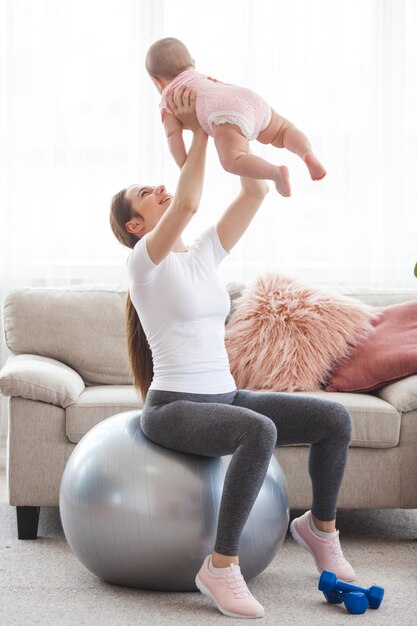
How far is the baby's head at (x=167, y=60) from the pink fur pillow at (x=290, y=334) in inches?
48.0

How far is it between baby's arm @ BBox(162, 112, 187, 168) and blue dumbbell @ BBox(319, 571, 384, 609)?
1.13 meters

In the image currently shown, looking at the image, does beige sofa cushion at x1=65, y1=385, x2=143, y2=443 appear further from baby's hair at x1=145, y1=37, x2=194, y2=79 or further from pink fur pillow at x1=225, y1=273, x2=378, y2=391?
baby's hair at x1=145, y1=37, x2=194, y2=79

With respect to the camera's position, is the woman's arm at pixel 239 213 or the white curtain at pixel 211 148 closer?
the woman's arm at pixel 239 213

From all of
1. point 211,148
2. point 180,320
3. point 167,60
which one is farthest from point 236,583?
point 211,148

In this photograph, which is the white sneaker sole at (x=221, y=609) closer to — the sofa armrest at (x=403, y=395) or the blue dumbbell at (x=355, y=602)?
Result: the blue dumbbell at (x=355, y=602)

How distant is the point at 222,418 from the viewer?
2.19m

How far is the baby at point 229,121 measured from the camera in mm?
2072

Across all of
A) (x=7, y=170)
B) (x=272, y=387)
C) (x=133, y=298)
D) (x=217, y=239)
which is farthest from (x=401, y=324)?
(x=7, y=170)

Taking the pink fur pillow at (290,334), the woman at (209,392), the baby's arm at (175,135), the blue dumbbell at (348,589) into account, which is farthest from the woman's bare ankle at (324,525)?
the baby's arm at (175,135)

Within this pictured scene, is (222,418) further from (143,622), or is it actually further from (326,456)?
(143,622)

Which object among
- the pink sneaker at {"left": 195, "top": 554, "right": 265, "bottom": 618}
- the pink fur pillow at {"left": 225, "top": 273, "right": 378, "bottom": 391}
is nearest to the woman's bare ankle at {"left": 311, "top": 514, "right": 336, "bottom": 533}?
the pink sneaker at {"left": 195, "top": 554, "right": 265, "bottom": 618}

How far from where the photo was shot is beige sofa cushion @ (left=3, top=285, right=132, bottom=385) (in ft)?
11.2

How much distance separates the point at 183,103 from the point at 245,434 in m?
0.82

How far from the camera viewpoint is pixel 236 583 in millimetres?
2154
